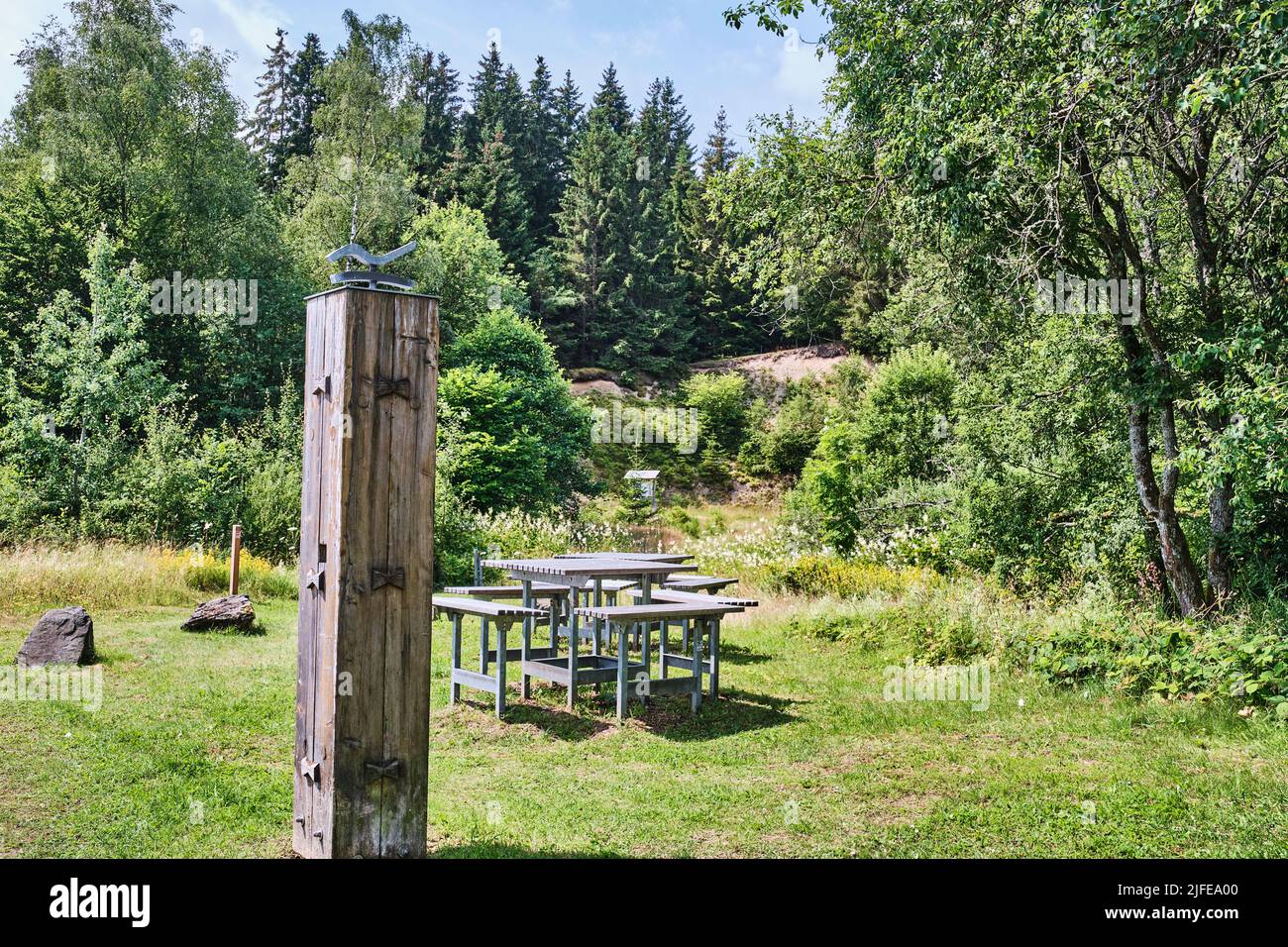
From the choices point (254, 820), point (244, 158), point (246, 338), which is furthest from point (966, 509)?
point (244, 158)

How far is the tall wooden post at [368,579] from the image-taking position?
3703 mm

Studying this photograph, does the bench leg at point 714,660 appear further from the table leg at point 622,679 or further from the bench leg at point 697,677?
the table leg at point 622,679

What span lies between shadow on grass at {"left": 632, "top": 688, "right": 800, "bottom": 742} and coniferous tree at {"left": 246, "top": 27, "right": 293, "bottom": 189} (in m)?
39.4

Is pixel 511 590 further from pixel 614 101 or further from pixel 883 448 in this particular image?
pixel 614 101

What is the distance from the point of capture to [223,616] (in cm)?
1091

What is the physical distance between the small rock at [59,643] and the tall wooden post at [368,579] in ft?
18.5

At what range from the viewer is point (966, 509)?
500 inches

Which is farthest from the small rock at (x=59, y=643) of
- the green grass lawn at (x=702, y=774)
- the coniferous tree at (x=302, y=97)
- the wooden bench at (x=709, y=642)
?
the coniferous tree at (x=302, y=97)

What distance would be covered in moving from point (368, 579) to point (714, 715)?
15.5ft

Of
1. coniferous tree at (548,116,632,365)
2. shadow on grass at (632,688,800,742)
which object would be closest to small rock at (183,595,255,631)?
shadow on grass at (632,688,800,742)

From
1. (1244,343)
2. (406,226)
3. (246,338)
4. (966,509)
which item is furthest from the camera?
(406,226)

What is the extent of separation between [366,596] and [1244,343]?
716 cm

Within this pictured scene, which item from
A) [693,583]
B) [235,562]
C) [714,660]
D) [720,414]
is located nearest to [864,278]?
[693,583]
